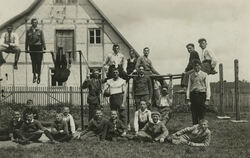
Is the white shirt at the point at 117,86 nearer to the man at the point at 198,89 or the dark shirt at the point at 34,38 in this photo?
the man at the point at 198,89

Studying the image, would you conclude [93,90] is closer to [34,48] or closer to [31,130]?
[31,130]

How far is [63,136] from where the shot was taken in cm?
1062

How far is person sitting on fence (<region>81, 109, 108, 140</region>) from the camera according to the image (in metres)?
10.6

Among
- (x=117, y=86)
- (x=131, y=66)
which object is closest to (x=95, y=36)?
(x=131, y=66)

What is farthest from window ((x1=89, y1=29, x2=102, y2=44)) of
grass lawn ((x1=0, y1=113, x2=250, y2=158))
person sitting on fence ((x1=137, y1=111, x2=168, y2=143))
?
grass lawn ((x1=0, y1=113, x2=250, y2=158))

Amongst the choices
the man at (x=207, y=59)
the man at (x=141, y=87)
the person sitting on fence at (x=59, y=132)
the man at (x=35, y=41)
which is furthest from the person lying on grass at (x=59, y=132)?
the man at (x=207, y=59)

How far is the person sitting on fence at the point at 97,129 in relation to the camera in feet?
34.8

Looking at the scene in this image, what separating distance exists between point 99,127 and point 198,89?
2654mm

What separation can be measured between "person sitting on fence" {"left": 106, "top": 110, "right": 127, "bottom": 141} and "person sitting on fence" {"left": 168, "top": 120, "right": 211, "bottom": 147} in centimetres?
133

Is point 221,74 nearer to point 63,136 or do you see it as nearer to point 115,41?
point 63,136

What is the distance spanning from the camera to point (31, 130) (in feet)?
34.7

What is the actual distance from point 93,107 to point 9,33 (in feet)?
11.1

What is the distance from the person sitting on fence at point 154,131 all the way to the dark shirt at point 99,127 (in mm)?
903

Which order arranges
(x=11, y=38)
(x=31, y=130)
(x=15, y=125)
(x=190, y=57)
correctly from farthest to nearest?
(x=11, y=38) < (x=190, y=57) < (x=15, y=125) < (x=31, y=130)
